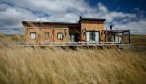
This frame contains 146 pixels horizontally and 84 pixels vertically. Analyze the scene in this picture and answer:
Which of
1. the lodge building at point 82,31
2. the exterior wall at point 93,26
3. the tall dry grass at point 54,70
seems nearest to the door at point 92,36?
the lodge building at point 82,31

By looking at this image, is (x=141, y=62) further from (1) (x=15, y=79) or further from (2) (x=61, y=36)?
(2) (x=61, y=36)

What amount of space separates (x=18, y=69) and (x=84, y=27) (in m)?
25.6

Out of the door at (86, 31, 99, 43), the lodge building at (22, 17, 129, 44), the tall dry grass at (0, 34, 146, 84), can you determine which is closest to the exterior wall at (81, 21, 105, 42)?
the lodge building at (22, 17, 129, 44)

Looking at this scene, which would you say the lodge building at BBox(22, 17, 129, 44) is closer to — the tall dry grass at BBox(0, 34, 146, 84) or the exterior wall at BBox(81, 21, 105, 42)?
the exterior wall at BBox(81, 21, 105, 42)

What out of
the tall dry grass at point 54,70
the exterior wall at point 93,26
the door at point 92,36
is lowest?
the tall dry grass at point 54,70

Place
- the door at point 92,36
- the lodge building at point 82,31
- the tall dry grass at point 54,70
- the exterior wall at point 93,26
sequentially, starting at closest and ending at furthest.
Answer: the tall dry grass at point 54,70 → the lodge building at point 82,31 → the door at point 92,36 → the exterior wall at point 93,26

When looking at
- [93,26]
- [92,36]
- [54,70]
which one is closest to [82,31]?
[92,36]

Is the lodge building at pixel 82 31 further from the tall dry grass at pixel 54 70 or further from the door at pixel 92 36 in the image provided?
the tall dry grass at pixel 54 70

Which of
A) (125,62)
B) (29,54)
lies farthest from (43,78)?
(125,62)

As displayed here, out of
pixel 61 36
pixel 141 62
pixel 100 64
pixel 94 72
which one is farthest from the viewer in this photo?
pixel 61 36

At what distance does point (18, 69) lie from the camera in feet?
8.01

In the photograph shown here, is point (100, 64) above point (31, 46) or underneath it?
underneath

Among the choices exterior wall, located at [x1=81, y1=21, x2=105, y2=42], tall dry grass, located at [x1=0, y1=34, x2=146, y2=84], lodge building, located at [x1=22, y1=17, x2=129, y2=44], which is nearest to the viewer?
tall dry grass, located at [x1=0, y1=34, x2=146, y2=84]

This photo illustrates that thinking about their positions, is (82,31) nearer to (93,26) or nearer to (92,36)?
(92,36)
